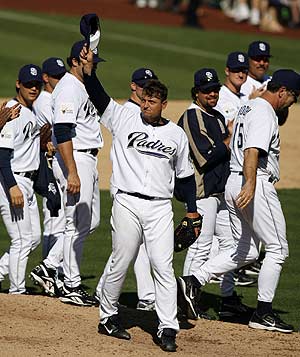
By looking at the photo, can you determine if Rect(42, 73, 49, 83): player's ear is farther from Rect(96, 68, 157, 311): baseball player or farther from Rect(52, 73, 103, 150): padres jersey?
Rect(96, 68, 157, 311): baseball player

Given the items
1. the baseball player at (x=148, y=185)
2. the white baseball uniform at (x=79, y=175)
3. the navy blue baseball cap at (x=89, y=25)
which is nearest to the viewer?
the baseball player at (x=148, y=185)

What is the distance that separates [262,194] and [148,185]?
1.12 m

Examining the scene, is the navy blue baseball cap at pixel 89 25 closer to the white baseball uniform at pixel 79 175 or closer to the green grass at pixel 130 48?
the white baseball uniform at pixel 79 175

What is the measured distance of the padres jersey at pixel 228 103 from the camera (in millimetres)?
10586

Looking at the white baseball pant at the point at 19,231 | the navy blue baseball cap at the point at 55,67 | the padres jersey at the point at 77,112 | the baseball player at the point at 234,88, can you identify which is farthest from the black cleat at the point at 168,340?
the navy blue baseball cap at the point at 55,67

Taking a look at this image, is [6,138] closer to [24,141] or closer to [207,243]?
[24,141]

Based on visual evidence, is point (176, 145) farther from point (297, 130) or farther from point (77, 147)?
point (297, 130)

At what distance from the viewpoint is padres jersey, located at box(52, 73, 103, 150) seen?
9.27 m

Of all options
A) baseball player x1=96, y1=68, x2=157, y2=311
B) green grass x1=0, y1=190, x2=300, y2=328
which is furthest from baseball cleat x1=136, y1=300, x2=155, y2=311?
green grass x1=0, y1=190, x2=300, y2=328

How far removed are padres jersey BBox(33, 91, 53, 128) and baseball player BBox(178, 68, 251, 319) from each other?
142 centimetres

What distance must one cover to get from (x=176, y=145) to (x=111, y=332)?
142 centimetres

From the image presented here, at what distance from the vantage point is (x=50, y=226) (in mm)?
10539

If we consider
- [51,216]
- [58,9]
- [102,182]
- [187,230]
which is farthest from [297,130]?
[58,9]

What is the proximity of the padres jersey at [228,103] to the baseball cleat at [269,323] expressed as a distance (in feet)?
7.33
